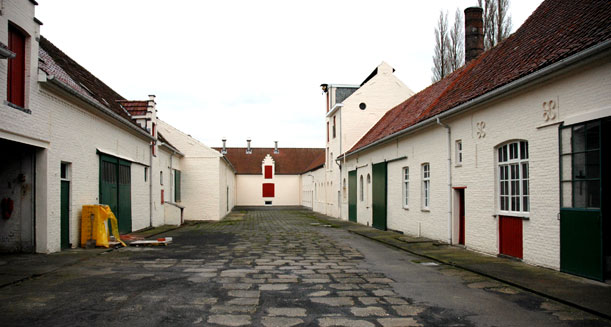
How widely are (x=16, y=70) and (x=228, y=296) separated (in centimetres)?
695

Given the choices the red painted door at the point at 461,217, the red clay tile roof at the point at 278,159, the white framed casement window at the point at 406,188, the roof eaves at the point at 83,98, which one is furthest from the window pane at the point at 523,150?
the red clay tile roof at the point at 278,159

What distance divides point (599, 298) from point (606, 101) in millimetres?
3182

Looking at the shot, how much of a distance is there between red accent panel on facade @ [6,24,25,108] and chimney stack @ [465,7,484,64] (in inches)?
640

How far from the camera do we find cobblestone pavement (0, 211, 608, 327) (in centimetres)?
554

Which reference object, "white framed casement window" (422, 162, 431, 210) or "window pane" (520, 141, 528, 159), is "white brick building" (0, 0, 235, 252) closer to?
"window pane" (520, 141, 528, 159)

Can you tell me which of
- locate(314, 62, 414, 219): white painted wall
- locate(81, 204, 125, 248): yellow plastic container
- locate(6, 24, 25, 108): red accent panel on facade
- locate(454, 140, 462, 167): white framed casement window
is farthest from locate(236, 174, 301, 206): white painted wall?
locate(6, 24, 25, 108): red accent panel on facade

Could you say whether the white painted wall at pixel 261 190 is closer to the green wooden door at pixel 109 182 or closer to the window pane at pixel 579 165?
the green wooden door at pixel 109 182

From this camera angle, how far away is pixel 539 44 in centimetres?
1099

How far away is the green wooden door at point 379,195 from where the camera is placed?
20.3m

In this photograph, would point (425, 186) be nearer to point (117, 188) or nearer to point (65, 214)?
point (117, 188)

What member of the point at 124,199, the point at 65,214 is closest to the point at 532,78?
the point at 65,214

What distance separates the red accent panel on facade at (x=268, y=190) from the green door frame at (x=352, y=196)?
29.9 metres

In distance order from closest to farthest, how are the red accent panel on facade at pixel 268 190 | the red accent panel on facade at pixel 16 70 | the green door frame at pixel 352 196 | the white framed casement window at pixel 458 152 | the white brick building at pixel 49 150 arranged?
the red accent panel on facade at pixel 16 70, the white brick building at pixel 49 150, the white framed casement window at pixel 458 152, the green door frame at pixel 352 196, the red accent panel on facade at pixel 268 190

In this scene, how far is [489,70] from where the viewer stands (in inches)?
523
